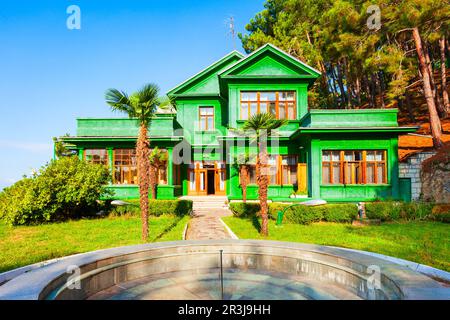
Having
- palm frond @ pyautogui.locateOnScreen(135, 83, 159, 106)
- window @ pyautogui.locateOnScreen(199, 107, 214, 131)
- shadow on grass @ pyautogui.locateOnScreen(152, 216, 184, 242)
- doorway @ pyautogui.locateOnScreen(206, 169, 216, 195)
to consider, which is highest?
window @ pyautogui.locateOnScreen(199, 107, 214, 131)

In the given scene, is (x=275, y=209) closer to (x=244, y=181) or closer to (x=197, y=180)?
(x=244, y=181)

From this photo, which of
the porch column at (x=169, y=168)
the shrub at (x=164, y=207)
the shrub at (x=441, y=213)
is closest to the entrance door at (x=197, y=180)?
the porch column at (x=169, y=168)

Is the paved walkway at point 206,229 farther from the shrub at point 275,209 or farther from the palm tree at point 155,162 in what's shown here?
the palm tree at point 155,162

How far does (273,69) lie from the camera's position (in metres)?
21.5

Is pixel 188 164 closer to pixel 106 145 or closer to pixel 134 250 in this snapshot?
pixel 106 145

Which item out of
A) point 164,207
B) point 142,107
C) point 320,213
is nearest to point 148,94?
point 142,107

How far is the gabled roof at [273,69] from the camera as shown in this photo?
68.5 feet

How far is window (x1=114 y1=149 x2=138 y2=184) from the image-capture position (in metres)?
20.4

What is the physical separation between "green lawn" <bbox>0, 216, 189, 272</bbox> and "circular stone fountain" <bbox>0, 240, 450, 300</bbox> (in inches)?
107

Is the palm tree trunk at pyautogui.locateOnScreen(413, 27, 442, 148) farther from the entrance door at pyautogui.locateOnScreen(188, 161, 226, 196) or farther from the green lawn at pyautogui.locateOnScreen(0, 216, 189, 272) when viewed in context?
the green lawn at pyautogui.locateOnScreen(0, 216, 189, 272)

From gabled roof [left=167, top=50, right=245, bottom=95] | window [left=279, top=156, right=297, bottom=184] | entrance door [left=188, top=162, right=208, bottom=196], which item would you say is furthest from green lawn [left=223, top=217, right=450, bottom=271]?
gabled roof [left=167, top=50, right=245, bottom=95]

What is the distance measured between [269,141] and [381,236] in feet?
37.2

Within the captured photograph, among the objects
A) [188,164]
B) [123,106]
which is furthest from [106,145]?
[123,106]
